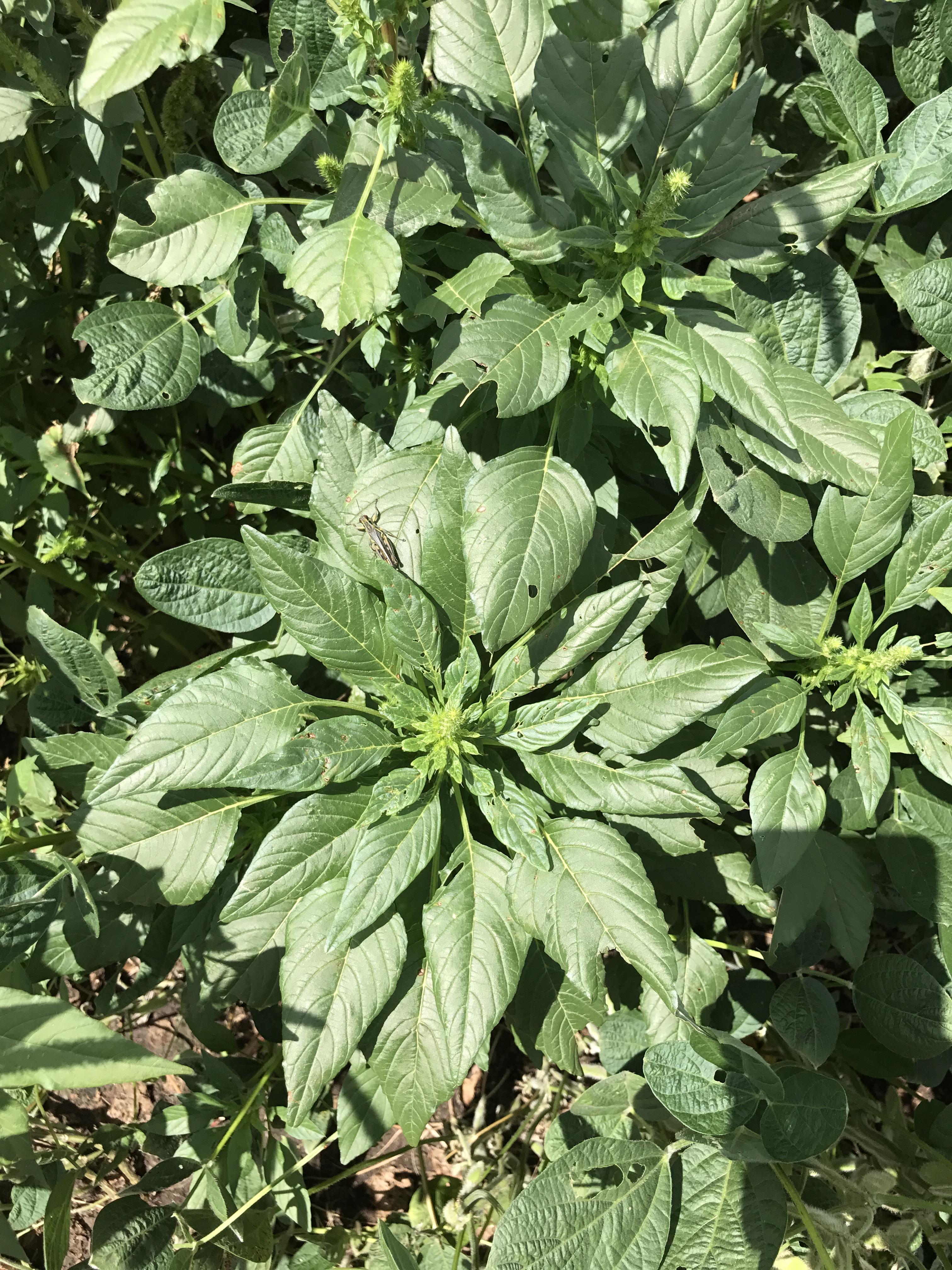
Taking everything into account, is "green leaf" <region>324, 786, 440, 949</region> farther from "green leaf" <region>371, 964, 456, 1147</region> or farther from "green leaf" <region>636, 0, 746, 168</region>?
"green leaf" <region>636, 0, 746, 168</region>

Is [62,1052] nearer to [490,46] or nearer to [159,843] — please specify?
[159,843]

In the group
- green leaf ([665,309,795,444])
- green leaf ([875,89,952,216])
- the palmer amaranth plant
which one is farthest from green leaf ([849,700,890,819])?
green leaf ([875,89,952,216])

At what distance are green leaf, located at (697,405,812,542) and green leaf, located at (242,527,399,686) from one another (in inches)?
24.4

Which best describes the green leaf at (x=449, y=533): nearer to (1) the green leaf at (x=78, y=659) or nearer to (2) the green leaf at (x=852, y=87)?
(1) the green leaf at (x=78, y=659)

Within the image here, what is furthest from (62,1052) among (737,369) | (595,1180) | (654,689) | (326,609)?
(595,1180)

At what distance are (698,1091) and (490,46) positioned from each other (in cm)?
175

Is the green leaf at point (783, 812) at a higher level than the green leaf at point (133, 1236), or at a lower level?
higher

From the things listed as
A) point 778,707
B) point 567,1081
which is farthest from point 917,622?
point 567,1081

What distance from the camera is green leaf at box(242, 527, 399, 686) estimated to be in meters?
1.40

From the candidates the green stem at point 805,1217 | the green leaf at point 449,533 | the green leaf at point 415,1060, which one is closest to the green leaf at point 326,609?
the green leaf at point 449,533

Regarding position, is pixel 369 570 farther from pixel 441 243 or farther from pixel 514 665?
pixel 441 243

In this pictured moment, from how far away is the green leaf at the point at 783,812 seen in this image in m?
1.46

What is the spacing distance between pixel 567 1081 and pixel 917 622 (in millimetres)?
1522

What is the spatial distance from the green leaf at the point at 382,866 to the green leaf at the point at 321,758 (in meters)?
0.11
